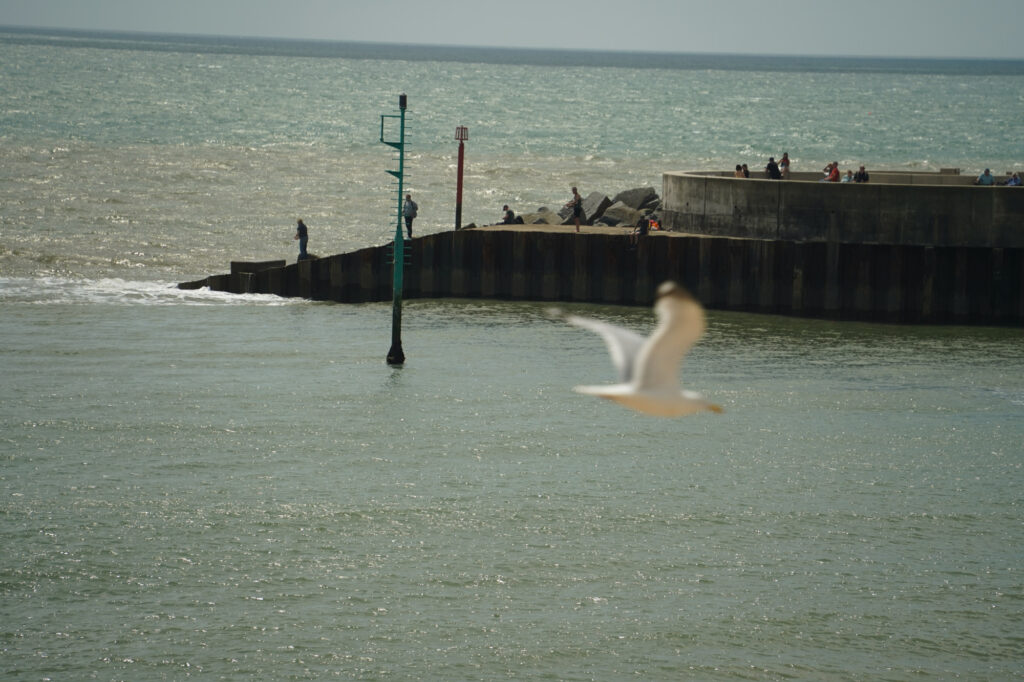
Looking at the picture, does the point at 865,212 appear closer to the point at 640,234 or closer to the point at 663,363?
the point at 640,234

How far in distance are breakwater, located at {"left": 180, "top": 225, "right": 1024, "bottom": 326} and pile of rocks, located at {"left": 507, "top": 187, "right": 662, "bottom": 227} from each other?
3401 mm

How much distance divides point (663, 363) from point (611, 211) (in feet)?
169

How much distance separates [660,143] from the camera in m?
158

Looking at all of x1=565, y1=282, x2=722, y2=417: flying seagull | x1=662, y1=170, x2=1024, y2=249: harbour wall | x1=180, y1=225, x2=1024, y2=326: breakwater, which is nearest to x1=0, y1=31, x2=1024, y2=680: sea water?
x1=180, y1=225, x2=1024, y2=326: breakwater

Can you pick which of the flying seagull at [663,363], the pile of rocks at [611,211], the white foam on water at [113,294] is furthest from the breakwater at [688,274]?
the flying seagull at [663,363]

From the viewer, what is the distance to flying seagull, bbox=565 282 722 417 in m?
9.62

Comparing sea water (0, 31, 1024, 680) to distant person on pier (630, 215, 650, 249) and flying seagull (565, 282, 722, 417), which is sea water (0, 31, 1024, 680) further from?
flying seagull (565, 282, 722, 417)

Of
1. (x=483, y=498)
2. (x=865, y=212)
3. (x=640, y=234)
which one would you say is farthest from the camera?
(x=640, y=234)

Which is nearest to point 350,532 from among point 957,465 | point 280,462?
point 280,462

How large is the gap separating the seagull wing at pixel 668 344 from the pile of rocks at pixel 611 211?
5005 centimetres

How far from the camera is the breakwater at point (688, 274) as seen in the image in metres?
50.8

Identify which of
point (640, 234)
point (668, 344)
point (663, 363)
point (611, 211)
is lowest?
point (663, 363)

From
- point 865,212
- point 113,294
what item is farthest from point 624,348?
point 113,294

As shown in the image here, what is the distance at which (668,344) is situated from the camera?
9922 millimetres
